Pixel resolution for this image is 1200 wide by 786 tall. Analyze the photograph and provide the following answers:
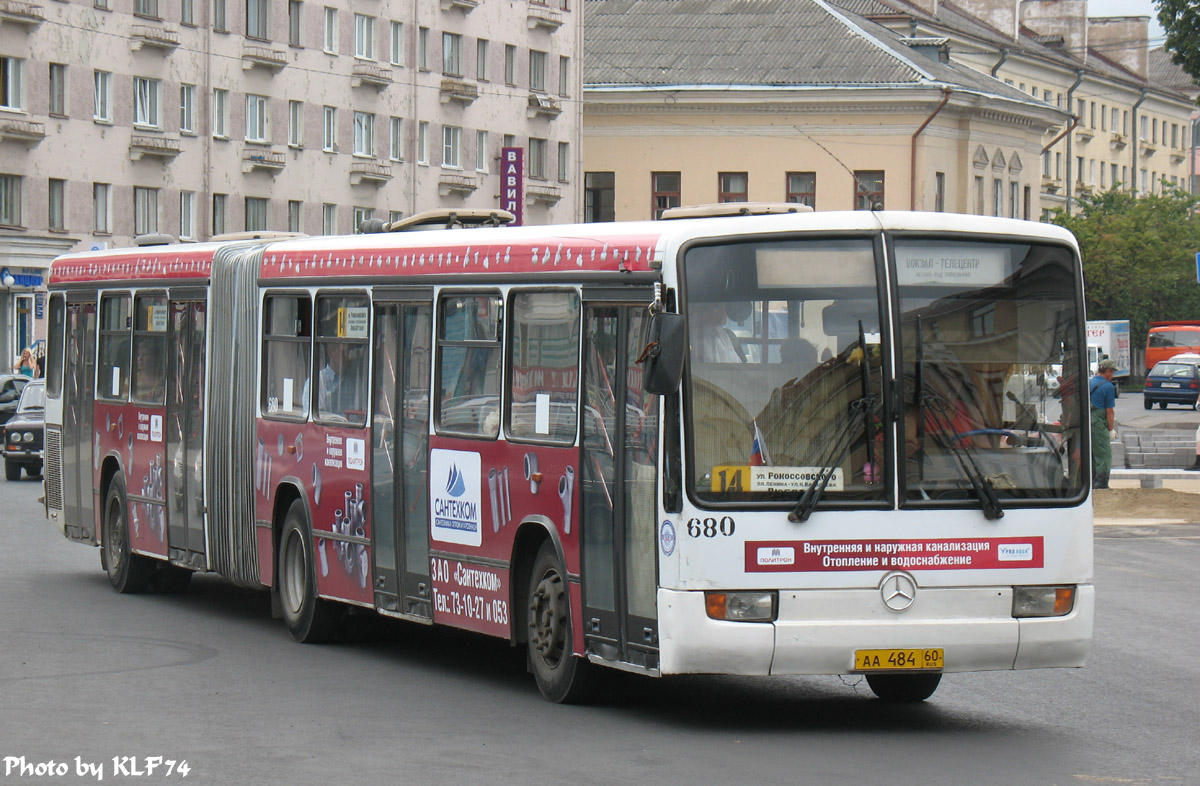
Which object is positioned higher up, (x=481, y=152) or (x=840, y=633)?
(x=481, y=152)

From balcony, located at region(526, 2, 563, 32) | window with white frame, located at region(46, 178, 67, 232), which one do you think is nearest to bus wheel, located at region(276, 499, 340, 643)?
window with white frame, located at region(46, 178, 67, 232)

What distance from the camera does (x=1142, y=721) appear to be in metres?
11.4

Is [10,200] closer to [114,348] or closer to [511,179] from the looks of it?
[511,179]

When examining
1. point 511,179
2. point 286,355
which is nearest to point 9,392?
point 286,355

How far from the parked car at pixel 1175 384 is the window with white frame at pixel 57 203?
34.2 meters

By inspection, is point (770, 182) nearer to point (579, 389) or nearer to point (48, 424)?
point (48, 424)

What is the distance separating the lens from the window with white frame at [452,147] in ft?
245

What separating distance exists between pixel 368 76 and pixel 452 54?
20.5ft

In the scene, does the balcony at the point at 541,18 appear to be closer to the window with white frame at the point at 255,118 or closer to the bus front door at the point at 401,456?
the window with white frame at the point at 255,118

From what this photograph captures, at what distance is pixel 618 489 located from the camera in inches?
436

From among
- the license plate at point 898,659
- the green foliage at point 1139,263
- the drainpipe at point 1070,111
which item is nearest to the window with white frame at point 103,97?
the green foliage at point 1139,263

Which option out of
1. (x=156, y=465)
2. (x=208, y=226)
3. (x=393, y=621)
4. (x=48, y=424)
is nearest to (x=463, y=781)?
(x=393, y=621)

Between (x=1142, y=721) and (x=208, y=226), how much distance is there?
2125 inches

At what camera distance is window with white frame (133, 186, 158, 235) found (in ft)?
198
